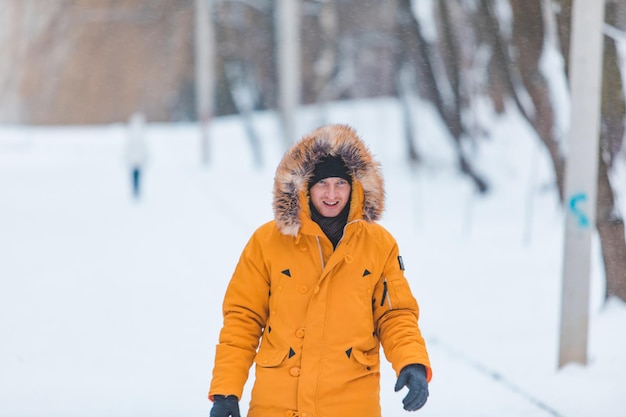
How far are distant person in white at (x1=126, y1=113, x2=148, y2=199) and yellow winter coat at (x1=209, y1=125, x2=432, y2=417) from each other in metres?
14.5

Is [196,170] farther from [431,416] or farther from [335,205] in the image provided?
[335,205]

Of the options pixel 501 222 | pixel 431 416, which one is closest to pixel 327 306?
pixel 431 416

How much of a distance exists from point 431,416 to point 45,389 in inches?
74.8

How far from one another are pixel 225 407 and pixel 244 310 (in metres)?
0.27

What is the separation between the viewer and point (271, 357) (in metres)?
3.04

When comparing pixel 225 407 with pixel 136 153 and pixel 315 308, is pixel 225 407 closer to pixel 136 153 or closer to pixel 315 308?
pixel 315 308

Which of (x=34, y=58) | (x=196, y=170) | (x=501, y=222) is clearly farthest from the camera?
(x=34, y=58)

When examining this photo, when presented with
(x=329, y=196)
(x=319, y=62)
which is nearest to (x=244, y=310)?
(x=329, y=196)

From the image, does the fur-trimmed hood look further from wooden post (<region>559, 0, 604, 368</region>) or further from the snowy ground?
wooden post (<region>559, 0, 604, 368</region>)

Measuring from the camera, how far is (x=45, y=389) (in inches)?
221

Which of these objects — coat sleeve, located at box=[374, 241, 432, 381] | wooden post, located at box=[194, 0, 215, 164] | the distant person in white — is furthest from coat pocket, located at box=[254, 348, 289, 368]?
wooden post, located at box=[194, 0, 215, 164]

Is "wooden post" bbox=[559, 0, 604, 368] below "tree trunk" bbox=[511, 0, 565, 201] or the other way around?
below

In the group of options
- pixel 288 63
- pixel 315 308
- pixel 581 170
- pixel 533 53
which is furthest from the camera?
pixel 288 63

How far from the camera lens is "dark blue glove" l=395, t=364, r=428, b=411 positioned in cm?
290
